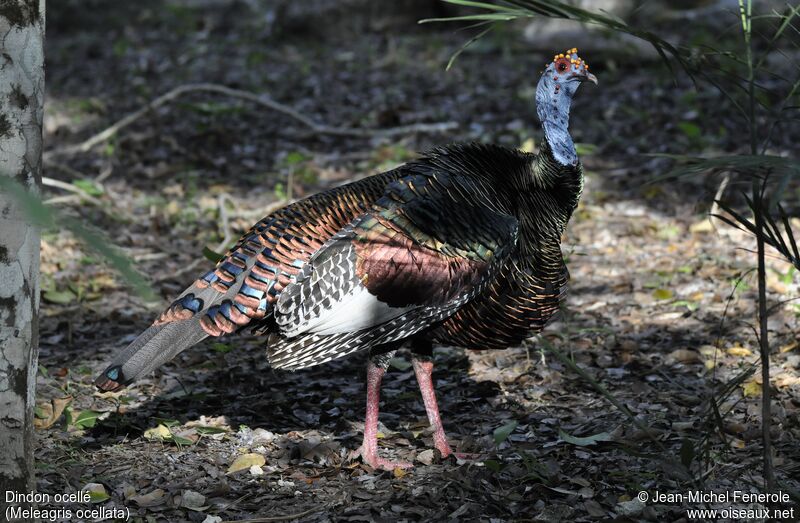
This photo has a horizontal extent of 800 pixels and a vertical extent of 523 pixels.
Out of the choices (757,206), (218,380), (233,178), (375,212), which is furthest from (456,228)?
(233,178)

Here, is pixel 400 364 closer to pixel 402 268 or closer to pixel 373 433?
pixel 373 433

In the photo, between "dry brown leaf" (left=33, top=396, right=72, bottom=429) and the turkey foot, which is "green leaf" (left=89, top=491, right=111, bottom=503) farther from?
the turkey foot

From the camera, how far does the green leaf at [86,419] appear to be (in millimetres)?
4094

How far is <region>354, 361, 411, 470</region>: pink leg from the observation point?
395 cm

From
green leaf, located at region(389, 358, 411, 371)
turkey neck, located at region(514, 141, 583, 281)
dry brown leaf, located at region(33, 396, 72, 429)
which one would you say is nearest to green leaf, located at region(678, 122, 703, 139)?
green leaf, located at region(389, 358, 411, 371)

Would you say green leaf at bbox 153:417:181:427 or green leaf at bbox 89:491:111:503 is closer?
green leaf at bbox 89:491:111:503

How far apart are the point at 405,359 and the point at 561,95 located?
1924mm

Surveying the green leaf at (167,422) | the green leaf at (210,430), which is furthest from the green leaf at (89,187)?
the green leaf at (210,430)

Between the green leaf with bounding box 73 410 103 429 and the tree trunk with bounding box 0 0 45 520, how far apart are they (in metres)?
1.21

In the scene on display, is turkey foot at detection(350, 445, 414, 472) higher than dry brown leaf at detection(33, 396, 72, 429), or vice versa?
dry brown leaf at detection(33, 396, 72, 429)

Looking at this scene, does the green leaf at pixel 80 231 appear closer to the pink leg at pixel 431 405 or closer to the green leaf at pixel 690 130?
the pink leg at pixel 431 405

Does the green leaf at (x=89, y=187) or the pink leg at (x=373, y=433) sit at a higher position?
the green leaf at (x=89, y=187)

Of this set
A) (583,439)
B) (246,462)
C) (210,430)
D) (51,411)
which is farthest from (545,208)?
(51,411)

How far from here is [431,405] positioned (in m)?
4.14
